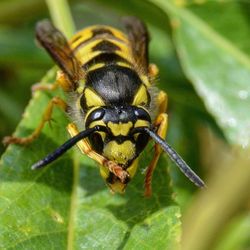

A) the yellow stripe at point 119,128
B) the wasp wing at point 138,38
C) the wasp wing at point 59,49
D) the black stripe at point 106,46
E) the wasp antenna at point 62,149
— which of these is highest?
the wasp antenna at point 62,149

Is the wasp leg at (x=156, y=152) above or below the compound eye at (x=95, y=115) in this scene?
below

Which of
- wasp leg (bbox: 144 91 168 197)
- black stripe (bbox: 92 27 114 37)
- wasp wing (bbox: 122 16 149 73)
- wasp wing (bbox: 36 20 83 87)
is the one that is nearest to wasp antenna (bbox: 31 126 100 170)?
wasp leg (bbox: 144 91 168 197)

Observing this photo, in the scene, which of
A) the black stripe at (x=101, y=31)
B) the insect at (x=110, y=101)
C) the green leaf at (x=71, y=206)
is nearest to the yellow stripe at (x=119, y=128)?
the insect at (x=110, y=101)

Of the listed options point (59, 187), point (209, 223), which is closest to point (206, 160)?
point (59, 187)

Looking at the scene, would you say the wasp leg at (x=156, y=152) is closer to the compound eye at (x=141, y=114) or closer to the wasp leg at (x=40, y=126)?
the compound eye at (x=141, y=114)

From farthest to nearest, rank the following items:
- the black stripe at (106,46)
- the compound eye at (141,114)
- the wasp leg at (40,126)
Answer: the black stripe at (106,46)
the wasp leg at (40,126)
the compound eye at (141,114)

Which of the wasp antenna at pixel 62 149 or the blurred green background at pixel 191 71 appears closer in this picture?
the wasp antenna at pixel 62 149

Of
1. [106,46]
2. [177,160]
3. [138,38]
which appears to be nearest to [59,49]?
[106,46]

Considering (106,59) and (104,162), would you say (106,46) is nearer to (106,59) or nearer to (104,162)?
(106,59)
